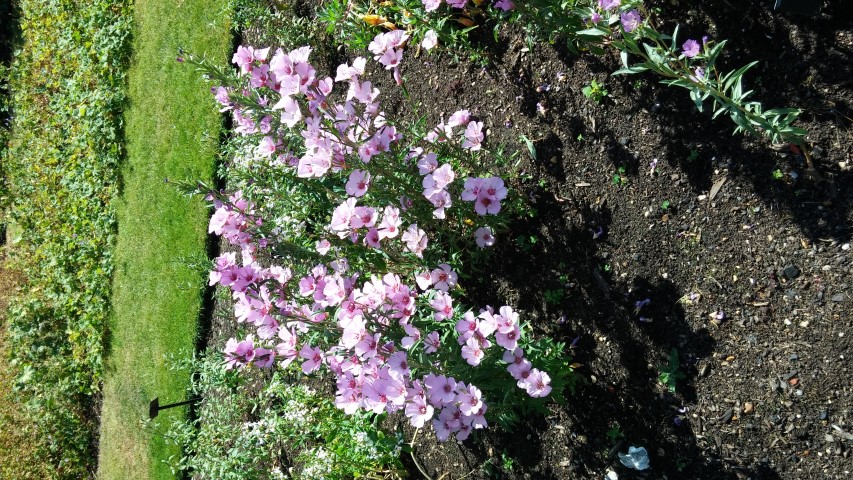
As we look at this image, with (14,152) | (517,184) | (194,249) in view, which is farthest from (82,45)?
(517,184)

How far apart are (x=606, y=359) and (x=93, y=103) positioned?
6.35 m

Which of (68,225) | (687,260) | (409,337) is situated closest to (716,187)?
(687,260)

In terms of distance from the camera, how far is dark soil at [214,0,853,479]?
2246mm

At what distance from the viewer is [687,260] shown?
8.38ft

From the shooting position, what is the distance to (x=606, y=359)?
9.09ft

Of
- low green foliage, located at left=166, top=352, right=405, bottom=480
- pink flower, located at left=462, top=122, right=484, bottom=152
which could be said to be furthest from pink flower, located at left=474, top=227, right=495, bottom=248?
low green foliage, located at left=166, top=352, right=405, bottom=480

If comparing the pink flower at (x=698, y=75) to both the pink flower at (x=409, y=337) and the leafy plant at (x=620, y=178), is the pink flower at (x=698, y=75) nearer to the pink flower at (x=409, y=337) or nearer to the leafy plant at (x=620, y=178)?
the leafy plant at (x=620, y=178)

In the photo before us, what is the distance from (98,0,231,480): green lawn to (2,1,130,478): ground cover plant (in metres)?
0.28

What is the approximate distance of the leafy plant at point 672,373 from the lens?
2.53 m

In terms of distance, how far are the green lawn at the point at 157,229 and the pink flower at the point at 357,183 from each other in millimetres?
3066

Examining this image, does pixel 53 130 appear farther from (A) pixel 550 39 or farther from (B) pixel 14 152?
(A) pixel 550 39

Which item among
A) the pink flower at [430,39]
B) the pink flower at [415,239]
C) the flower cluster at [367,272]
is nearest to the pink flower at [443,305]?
the flower cluster at [367,272]

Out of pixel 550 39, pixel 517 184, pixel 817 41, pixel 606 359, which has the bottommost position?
pixel 606 359

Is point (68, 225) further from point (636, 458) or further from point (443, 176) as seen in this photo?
point (636, 458)
